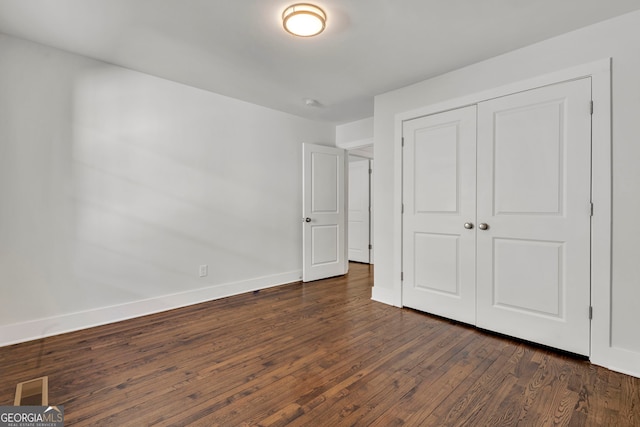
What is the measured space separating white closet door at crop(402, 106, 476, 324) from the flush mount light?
1581 millimetres

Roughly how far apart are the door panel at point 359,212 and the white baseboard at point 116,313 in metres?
2.57

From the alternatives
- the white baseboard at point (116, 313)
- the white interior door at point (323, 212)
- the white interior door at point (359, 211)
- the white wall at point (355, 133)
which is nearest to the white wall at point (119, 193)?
the white baseboard at point (116, 313)

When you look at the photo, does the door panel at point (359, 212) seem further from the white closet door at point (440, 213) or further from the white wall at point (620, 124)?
the white wall at point (620, 124)

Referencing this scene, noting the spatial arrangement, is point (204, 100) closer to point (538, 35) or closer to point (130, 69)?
point (130, 69)

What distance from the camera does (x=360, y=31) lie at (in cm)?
232

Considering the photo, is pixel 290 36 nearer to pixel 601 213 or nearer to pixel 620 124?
pixel 620 124

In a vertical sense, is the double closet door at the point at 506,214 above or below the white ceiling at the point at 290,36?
below

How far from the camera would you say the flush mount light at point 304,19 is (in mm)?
2002

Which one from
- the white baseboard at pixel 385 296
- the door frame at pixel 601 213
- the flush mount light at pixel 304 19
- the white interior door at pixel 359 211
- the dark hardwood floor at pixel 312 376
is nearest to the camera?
the dark hardwood floor at pixel 312 376

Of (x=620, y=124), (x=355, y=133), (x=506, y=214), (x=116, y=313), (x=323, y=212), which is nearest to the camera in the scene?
(x=620, y=124)

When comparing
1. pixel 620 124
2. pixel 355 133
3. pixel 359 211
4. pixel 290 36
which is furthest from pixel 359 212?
pixel 620 124

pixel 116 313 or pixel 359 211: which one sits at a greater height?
pixel 359 211

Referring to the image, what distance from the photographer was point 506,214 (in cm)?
262

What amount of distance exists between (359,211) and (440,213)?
330cm
